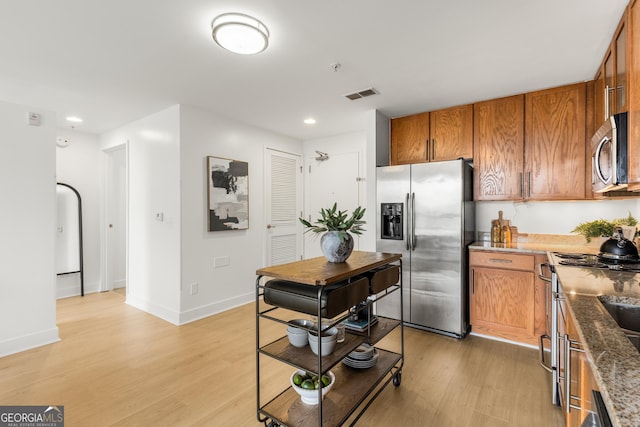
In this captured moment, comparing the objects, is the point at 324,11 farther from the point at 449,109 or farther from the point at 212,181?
the point at 212,181

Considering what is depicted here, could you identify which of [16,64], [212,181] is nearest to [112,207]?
[212,181]

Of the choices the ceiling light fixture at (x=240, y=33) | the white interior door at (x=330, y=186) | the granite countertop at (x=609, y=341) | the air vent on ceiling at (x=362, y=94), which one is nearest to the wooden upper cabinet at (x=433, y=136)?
the air vent on ceiling at (x=362, y=94)

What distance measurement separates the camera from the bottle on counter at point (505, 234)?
130 inches

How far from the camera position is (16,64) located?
A: 8.05 ft

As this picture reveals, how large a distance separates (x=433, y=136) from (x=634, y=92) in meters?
Answer: 1.98

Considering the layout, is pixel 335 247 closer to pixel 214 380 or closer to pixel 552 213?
pixel 214 380

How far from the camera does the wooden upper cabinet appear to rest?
3.33 metres

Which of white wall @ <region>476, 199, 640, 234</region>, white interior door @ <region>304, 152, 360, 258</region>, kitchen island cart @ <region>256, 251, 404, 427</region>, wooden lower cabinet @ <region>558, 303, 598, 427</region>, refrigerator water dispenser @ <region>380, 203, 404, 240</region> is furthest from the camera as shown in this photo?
white interior door @ <region>304, 152, 360, 258</region>

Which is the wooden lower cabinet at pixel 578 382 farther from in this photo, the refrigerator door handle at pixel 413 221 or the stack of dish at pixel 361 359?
the refrigerator door handle at pixel 413 221

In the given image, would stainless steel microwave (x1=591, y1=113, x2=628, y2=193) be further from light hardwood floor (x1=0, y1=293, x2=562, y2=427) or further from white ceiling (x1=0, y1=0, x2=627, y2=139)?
light hardwood floor (x1=0, y1=293, x2=562, y2=427)

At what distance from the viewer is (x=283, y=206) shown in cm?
477

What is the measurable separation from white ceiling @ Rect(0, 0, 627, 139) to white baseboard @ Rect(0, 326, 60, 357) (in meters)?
2.31

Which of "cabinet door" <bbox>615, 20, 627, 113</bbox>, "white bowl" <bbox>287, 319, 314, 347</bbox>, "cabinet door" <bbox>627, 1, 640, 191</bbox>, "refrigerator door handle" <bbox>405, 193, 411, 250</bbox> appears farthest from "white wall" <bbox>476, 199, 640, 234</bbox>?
"white bowl" <bbox>287, 319, 314, 347</bbox>

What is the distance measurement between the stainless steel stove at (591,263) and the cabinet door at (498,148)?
2.92ft
